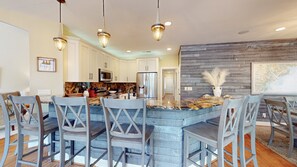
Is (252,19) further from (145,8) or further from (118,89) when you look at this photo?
(118,89)

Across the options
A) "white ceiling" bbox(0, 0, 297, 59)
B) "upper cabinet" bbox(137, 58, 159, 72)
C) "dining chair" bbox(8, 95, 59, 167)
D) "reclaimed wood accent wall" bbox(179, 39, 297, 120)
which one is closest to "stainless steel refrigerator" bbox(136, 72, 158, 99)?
"upper cabinet" bbox(137, 58, 159, 72)

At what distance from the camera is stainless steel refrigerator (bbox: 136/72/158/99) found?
19.6 feet

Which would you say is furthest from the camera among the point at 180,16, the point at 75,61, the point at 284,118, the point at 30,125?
the point at 75,61

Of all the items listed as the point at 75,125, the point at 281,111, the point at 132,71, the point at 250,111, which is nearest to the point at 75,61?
the point at 75,125

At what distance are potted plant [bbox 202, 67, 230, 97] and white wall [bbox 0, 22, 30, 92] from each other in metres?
5.02

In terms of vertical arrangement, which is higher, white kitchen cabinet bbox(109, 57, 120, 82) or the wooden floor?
white kitchen cabinet bbox(109, 57, 120, 82)

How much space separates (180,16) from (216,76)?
7.83 ft

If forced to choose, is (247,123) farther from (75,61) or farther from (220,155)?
(75,61)

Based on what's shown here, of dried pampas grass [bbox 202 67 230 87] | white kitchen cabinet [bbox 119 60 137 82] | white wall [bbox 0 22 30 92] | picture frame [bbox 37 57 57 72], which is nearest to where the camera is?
picture frame [bbox 37 57 57 72]

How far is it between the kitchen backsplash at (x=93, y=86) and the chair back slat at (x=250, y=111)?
12.0 feet

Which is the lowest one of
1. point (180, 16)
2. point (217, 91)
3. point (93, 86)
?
point (217, 91)

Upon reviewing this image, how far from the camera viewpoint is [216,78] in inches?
167

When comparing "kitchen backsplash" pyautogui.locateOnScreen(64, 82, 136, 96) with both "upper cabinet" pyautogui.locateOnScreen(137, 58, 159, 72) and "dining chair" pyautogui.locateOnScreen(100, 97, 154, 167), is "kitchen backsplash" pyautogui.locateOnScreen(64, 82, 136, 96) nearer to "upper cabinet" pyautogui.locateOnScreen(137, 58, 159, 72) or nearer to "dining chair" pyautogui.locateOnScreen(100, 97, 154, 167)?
"upper cabinet" pyautogui.locateOnScreen(137, 58, 159, 72)

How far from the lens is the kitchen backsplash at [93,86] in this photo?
147 inches
